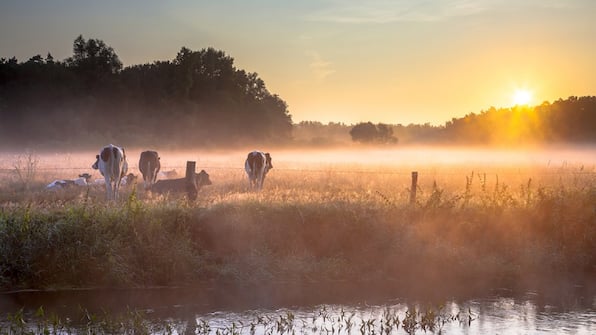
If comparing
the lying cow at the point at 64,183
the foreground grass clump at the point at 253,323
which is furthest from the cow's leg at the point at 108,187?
the foreground grass clump at the point at 253,323

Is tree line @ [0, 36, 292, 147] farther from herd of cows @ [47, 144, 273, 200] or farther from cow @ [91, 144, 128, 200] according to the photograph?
cow @ [91, 144, 128, 200]

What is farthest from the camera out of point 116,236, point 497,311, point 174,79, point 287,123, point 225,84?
point 287,123

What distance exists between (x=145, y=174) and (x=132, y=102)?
3568 cm

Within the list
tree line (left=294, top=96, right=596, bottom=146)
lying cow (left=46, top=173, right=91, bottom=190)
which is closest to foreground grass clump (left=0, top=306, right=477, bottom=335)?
lying cow (left=46, top=173, right=91, bottom=190)

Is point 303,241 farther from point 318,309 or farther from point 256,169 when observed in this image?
point 256,169

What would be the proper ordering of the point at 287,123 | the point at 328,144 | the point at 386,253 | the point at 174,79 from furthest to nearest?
the point at 328,144, the point at 287,123, the point at 174,79, the point at 386,253

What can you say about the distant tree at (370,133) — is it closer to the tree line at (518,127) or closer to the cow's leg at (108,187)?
the tree line at (518,127)

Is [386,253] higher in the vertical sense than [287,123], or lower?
lower

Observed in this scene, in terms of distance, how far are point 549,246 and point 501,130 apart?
61.2 meters

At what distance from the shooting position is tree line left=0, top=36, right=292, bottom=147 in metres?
54.0

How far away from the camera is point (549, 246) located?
53.3 ft

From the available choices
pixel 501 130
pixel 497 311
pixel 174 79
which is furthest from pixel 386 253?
pixel 501 130

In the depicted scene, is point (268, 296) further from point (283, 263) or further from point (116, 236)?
point (116, 236)

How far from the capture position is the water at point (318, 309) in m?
11.3
